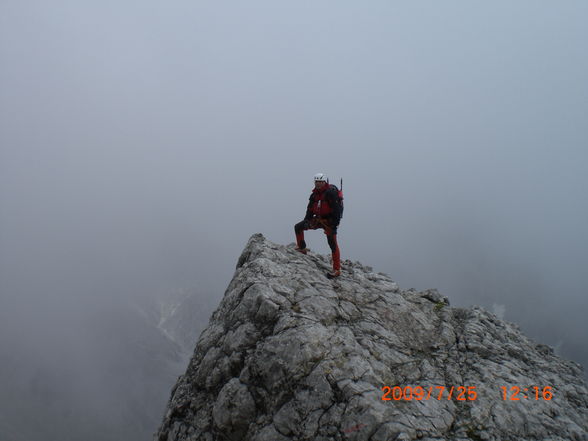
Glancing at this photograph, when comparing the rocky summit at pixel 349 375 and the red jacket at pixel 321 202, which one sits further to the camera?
the red jacket at pixel 321 202

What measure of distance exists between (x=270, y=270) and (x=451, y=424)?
33.2 feet

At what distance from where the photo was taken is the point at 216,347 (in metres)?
17.0

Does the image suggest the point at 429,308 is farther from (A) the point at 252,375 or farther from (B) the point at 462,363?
(A) the point at 252,375

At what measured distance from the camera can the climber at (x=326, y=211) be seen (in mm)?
20438

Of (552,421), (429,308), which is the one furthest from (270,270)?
(552,421)

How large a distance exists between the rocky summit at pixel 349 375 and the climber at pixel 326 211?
1833 mm

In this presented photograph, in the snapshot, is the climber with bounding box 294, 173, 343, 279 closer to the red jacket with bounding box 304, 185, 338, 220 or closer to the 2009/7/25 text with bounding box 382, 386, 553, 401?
the red jacket with bounding box 304, 185, 338, 220

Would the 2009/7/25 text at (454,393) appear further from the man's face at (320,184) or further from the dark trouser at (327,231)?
the man's face at (320,184)
